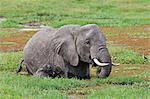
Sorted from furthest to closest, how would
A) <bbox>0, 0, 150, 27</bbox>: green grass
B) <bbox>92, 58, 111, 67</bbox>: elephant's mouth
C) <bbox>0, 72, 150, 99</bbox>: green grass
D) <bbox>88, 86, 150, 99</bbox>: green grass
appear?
<bbox>0, 0, 150, 27</bbox>: green grass < <bbox>92, 58, 111, 67</bbox>: elephant's mouth < <bbox>0, 72, 150, 99</bbox>: green grass < <bbox>88, 86, 150, 99</bbox>: green grass

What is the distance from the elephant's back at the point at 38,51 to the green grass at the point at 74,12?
15.6m

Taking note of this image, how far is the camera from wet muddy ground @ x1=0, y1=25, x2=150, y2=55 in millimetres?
19188

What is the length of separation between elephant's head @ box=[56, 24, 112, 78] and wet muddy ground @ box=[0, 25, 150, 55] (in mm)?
5573

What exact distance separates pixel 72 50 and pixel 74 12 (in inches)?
1055

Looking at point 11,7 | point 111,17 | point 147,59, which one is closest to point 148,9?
point 111,17

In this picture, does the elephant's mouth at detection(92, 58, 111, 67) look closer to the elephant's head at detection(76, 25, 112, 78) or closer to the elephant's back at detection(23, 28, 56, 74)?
the elephant's head at detection(76, 25, 112, 78)

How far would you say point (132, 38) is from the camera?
22.7 metres

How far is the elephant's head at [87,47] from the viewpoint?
11562 mm

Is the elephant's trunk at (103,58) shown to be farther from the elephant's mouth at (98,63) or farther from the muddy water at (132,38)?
the muddy water at (132,38)

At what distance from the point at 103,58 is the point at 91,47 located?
535mm

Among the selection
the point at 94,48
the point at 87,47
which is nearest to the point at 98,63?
the point at 94,48

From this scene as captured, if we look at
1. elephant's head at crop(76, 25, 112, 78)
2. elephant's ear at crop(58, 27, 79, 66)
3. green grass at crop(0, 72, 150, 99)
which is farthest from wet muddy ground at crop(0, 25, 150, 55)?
green grass at crop(0, 72, 150, 99)

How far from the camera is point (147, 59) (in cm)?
1562

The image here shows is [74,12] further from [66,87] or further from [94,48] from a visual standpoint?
[66,87]
